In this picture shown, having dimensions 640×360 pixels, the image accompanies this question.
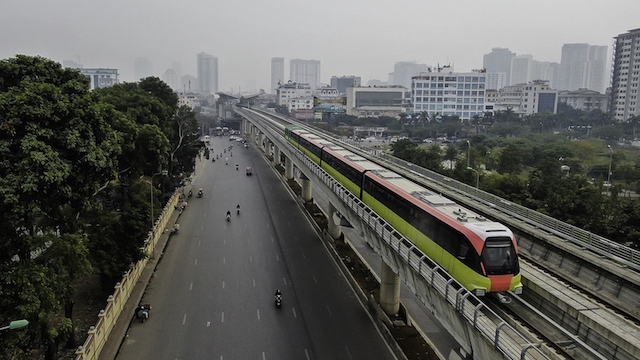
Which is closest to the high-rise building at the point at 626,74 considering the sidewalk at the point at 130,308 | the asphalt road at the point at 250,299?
the asphalt road at the point at 250,299

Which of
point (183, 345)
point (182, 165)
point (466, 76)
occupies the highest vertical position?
point (466, 76)

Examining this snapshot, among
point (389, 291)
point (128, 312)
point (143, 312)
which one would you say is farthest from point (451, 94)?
point (143, 312)

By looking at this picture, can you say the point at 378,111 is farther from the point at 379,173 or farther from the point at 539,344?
the point at 539,344

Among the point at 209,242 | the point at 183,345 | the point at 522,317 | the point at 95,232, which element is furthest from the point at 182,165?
the point at 522,317

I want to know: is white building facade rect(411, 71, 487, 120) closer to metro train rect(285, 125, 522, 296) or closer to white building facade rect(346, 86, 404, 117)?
white building facade rect(346, 86, 404, 117)

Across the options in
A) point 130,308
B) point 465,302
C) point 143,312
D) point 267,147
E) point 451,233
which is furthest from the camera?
point 267,147

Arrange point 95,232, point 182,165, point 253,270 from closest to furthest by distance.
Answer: point 95,232 < point 253,270 < point 182,165

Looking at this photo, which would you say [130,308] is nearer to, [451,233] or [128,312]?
[128,312]
